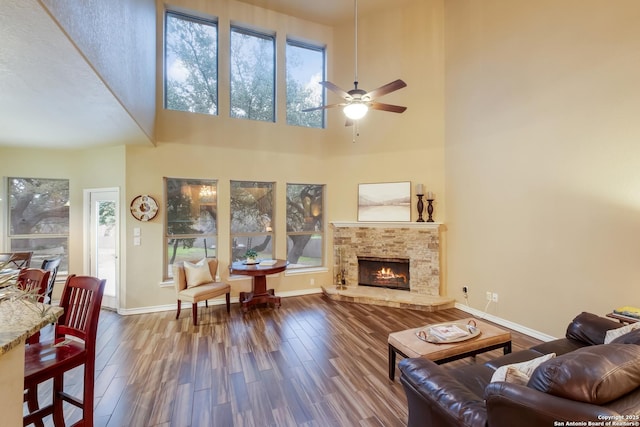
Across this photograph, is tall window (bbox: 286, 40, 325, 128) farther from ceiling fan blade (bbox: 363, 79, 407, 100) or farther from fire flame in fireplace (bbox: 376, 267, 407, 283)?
fire flame in fireplace (bbox: 376, 267, 407, 283)

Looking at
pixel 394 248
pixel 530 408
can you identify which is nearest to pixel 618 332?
pixel 530 408

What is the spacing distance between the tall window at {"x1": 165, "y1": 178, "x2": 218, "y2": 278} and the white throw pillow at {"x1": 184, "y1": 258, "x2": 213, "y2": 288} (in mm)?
437

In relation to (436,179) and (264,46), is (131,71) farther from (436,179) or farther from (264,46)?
(436,179)

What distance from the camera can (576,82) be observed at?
306 centimetres

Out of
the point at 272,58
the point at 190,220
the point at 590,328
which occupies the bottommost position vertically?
the point at 590,328

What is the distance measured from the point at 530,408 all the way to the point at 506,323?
11.1 ft

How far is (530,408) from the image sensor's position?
1.07 meters

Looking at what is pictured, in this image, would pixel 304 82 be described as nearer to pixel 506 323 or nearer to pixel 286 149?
pixel 286 149

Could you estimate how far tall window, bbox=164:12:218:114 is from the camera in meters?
4.73

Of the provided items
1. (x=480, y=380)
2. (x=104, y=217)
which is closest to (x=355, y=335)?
(x=480, y=380)

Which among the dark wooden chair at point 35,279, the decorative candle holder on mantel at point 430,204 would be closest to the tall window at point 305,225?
the decorative candle holder on mantel at point 430,204

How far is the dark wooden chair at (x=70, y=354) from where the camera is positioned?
1.59m

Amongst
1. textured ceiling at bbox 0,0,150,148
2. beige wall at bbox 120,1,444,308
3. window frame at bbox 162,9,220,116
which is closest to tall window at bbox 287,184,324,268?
beige wall at bbox 120,1,444,308

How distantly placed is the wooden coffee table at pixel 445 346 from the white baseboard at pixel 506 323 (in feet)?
3.98
